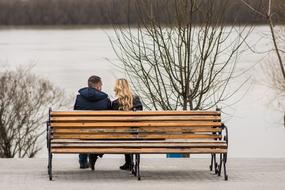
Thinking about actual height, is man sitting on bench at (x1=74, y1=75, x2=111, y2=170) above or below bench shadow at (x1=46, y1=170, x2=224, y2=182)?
above

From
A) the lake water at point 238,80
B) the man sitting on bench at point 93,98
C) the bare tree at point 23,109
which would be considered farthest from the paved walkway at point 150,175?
the bare tree at point 23,109

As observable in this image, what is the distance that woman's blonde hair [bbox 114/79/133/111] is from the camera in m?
10.2

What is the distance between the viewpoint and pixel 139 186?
30.6 ft

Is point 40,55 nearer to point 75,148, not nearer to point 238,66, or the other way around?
point 238,66

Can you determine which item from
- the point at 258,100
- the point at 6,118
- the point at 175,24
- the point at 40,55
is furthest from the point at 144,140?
the point at 40,55

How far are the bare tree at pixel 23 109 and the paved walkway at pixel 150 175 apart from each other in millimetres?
28496

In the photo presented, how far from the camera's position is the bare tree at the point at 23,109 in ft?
136

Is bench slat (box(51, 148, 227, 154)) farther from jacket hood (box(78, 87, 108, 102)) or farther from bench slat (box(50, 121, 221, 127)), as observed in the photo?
jacket hood (box(78, 87, 108, 102))

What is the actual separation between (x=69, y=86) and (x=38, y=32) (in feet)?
203

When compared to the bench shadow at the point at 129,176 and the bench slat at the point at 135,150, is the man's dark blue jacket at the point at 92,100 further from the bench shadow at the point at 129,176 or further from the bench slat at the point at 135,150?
the bench slat at the point at 135,150

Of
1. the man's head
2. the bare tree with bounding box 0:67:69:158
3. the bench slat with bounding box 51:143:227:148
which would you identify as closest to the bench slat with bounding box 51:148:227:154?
the bench slat with bounding box 51:143:227:148

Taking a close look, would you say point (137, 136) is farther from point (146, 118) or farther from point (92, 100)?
point (92, 100)

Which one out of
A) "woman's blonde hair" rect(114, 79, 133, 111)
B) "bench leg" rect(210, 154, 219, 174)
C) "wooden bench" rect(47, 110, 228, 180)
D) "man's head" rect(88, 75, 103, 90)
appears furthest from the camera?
"man's head" rect(88, 75, 103, 90)

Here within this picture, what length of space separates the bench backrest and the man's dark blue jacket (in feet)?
2.51
